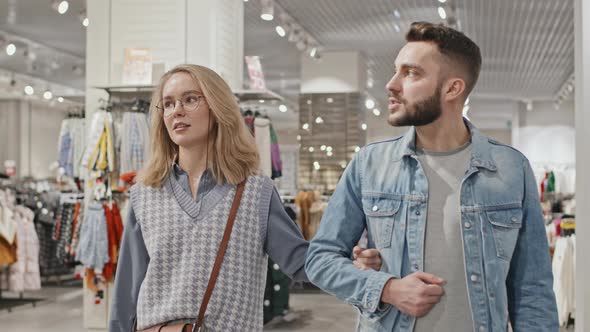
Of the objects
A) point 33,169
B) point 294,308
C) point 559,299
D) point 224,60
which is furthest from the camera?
point 33,169

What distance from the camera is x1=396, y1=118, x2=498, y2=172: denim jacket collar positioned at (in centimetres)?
192

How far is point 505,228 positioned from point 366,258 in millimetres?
345

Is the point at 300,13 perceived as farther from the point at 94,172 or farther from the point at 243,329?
the point at 243,329

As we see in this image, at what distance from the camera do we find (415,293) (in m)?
1.79

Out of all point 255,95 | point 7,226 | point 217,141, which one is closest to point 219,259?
point 217,141

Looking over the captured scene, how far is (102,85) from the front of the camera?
6930 millimetres

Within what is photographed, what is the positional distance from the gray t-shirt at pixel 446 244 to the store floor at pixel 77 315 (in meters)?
6.49

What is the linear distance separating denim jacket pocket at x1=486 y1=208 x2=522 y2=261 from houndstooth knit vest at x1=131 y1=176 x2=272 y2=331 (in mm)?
785

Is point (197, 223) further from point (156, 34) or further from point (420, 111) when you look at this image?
point (156, 34)

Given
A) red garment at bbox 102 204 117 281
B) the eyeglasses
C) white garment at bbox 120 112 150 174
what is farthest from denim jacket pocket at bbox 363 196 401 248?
red garment at bbox 102 204 117 281

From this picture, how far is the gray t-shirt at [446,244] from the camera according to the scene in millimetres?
1836

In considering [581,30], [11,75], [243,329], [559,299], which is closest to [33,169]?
[11,75]

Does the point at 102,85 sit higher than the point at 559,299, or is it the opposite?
the point at 102,85

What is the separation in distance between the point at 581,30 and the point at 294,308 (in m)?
5.95
